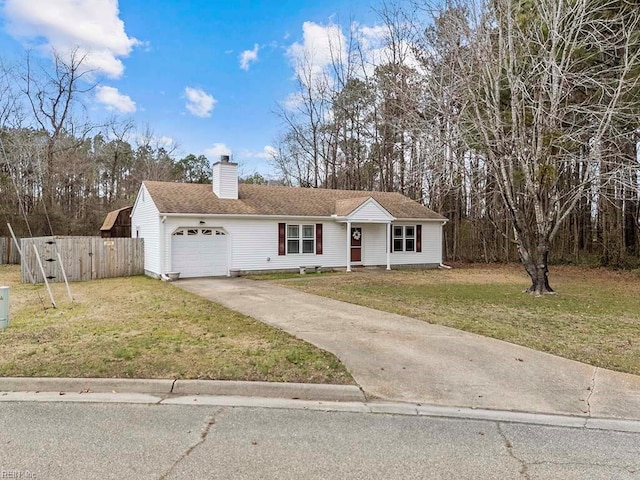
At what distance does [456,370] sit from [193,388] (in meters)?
3.04

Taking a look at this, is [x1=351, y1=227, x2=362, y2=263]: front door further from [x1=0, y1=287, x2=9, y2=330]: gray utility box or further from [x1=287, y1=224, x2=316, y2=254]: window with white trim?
[x1=0, y1=287, x2=9, y2=330]: gray utility box

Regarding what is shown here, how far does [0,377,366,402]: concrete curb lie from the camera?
425cm

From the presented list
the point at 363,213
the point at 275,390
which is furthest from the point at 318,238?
the point at 275,390

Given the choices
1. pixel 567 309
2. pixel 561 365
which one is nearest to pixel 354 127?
pixel 567 309

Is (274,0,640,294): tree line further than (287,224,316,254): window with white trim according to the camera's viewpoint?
No

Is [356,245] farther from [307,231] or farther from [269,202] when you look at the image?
[269,202]

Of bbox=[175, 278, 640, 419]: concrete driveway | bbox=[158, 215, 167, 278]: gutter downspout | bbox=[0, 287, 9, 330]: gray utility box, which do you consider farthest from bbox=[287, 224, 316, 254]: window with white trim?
bbox=[0, 287, 9, 330]: gray utility box

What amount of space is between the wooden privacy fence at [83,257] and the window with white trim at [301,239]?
6.04 metres

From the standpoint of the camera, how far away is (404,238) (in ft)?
66.2

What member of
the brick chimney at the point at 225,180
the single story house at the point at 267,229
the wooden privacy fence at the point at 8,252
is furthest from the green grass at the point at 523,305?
the wooden privacy fence at the point at 8,252

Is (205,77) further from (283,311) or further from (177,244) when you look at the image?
(283,311)

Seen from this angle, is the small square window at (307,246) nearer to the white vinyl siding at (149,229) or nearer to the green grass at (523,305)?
the green grass at (523,305)

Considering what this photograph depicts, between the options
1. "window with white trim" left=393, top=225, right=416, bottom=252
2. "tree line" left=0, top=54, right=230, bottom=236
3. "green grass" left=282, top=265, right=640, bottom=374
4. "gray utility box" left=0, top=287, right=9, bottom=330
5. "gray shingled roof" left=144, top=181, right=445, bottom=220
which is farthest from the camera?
"tree line" left=0, top=54, right=230, bottom=236

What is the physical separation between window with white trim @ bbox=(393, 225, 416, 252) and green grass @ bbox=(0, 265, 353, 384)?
40.9 ft
